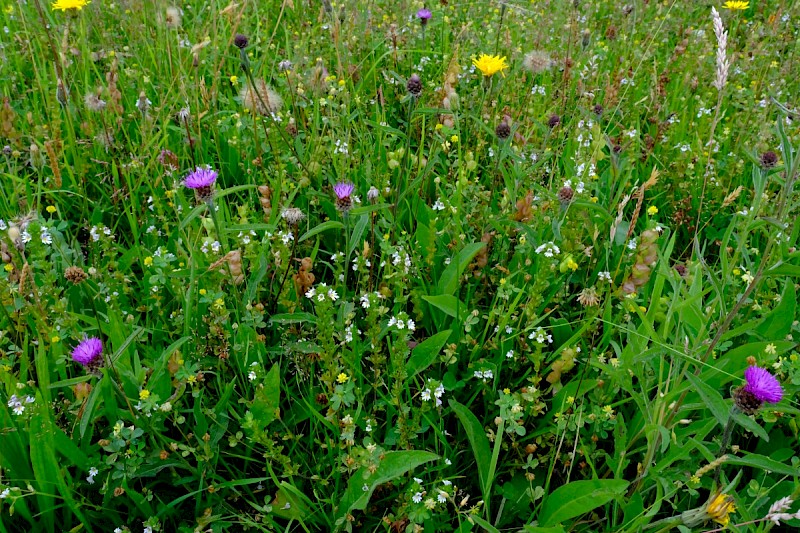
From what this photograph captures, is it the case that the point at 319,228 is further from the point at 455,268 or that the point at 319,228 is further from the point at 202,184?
the point at 455,268

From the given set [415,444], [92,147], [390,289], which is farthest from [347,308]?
[92,147]

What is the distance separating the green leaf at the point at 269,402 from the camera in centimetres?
146

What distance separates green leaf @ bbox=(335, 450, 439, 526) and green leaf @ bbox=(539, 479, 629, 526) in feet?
0.98

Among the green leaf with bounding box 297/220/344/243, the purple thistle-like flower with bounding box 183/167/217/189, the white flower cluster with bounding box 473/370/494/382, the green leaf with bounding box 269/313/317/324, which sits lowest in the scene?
the white flower cluster with bounding box 473/370/494/382

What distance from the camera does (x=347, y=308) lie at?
165 cm

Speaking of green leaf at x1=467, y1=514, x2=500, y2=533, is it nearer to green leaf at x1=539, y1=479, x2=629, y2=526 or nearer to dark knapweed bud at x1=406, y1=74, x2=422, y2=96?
green leaf at x1=539, y1=479, x2=629, y2=526

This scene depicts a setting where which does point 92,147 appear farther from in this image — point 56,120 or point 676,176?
point 676,176

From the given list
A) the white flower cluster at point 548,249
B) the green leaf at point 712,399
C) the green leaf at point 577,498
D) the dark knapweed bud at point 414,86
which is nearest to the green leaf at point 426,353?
the white flower cluster at point 548,249

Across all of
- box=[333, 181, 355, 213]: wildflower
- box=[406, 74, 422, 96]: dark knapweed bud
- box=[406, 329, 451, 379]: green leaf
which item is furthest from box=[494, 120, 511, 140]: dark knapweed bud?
box=[406, 329, 451, 379]: green leaf

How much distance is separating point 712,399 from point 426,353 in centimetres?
71

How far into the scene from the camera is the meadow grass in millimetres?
1362

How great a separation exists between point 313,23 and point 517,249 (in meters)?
2.23

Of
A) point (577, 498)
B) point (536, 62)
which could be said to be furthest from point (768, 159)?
point (536, 62)

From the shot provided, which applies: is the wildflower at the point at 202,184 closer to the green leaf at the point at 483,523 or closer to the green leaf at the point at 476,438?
the green leaf at the point at 476,438
